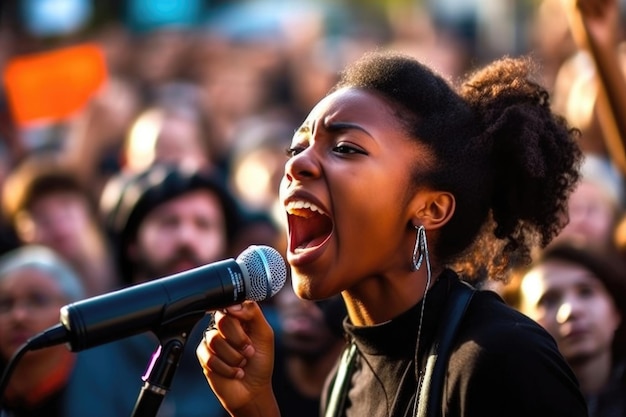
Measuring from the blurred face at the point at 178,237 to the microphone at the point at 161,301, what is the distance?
2.70 metres

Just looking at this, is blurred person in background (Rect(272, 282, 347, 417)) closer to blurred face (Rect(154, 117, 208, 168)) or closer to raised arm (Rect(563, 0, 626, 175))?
raised arm (Rect(563, 0, 626, 175))

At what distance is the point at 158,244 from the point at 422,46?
20.3 ft

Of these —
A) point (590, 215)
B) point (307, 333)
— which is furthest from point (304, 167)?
point (590, 215)

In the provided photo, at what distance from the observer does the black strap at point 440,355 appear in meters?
2.99

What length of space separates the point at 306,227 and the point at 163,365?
0.63m

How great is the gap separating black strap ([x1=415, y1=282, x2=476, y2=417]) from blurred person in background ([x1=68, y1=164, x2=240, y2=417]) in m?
2.48

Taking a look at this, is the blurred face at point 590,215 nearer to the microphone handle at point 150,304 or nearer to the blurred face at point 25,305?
the blurred face at point 25,305

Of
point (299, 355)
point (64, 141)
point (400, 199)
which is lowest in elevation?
point (64, 141)

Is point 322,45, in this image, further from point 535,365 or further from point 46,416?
point 535,365

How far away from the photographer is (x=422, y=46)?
11492mm

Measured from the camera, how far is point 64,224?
695cm

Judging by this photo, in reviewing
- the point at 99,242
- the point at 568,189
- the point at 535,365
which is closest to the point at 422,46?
the point at 99,242

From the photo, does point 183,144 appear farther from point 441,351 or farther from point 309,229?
point 441,351

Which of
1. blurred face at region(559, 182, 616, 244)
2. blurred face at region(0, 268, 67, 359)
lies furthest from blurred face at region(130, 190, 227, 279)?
blurred face at region(559, 182, 616, 244)
